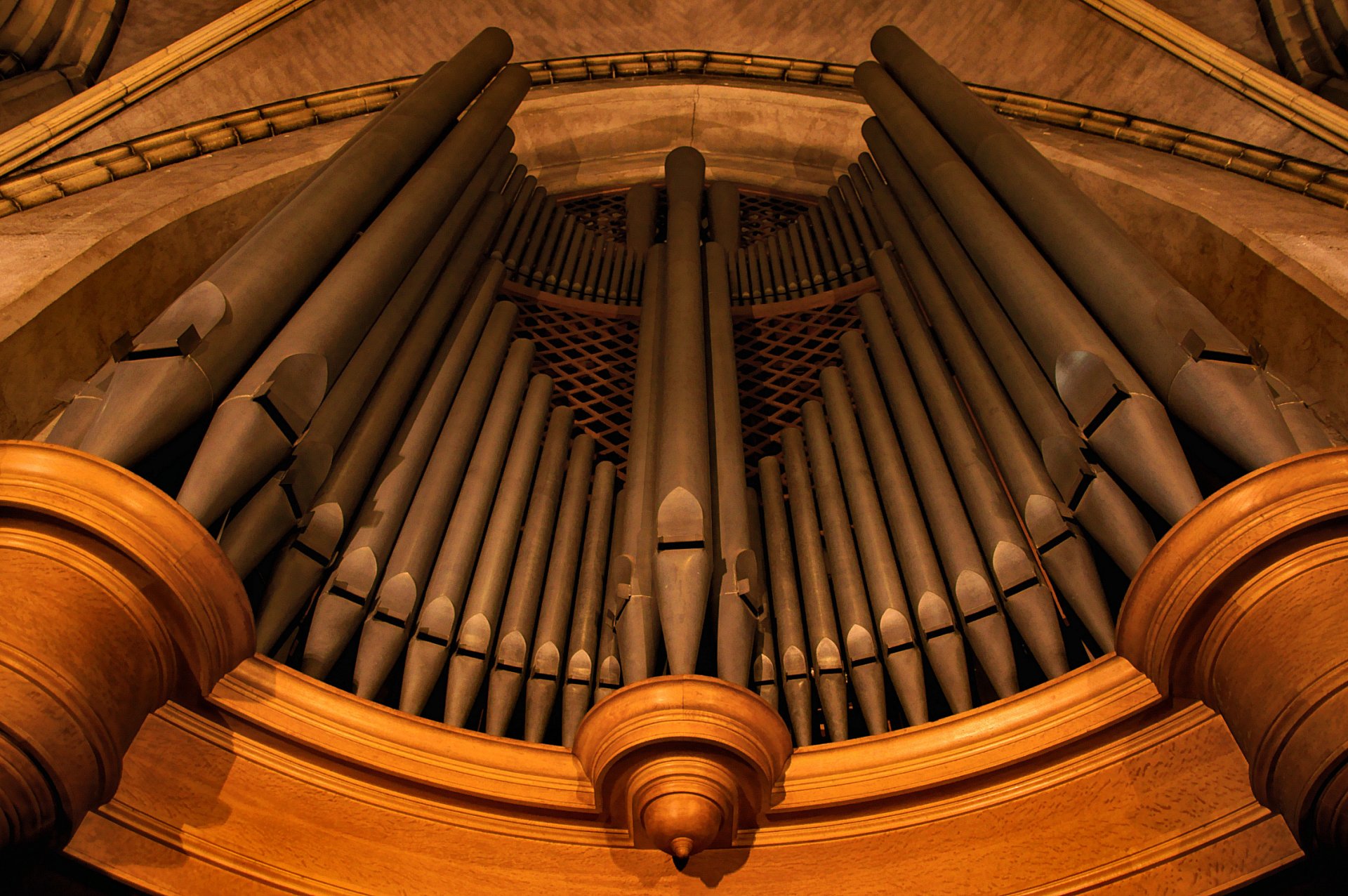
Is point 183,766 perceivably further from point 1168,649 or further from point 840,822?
point 1168,649

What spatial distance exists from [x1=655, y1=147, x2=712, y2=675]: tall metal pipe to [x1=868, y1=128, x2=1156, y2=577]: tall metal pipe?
111 cm

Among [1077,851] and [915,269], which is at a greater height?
[915,269]

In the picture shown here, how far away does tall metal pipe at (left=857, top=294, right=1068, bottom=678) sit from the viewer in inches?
125

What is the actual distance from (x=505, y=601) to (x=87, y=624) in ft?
4.59

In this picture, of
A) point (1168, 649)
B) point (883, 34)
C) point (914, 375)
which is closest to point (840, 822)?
point (1168, 649)

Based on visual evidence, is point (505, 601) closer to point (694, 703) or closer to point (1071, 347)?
point (694, 703)

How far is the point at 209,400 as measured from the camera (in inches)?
126

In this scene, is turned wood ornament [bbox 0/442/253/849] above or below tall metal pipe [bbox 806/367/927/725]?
below

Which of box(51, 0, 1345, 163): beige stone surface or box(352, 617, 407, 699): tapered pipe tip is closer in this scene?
box(352, 617, 407, 699): tapered pipe tip

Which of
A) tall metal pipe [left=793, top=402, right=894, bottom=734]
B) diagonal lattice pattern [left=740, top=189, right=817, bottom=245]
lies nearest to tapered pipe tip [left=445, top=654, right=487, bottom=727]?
tall metal pipe [left=793, top=402, right=894, bottom=734]

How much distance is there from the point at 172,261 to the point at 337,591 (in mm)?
2644

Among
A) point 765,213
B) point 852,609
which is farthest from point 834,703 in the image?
point 765,213

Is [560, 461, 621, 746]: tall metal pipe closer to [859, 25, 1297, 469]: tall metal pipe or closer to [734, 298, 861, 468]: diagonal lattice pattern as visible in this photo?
[734, 298, 861, 468]: diagonal lattice pattern

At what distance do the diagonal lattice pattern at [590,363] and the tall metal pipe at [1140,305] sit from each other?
208 cm
